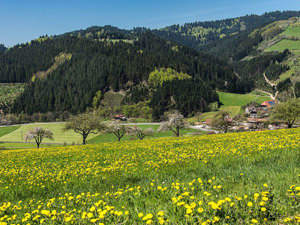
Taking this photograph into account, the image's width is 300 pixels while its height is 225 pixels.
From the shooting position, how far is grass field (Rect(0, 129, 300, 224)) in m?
4.15

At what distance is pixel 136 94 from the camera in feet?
605

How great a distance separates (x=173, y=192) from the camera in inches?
231

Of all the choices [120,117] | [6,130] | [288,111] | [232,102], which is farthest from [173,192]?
[232,102]

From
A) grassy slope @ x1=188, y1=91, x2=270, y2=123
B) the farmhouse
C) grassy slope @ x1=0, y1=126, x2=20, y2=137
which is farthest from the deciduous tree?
grassy slope @ x1=0, y1=126, x2=20, y2=137

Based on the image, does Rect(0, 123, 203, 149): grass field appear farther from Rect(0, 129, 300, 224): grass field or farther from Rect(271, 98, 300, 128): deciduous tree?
Rect(0, 129, 300, 224): grass field

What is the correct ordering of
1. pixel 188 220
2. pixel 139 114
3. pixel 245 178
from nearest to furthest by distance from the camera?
pixel 188 220 → pixel 245 178 → pixel 139 114

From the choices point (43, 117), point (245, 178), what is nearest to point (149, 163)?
point (245, 178)

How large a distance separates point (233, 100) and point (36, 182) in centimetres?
18269

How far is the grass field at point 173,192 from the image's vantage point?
4152 millimetres

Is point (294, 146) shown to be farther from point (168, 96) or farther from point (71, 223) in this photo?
point (168, 96)

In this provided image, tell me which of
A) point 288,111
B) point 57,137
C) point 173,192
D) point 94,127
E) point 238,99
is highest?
point 238,99

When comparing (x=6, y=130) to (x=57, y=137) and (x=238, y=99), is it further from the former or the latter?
(x=238, y=99)

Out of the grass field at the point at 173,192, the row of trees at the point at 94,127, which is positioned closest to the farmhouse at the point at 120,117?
the row of trees at the point at 94,127

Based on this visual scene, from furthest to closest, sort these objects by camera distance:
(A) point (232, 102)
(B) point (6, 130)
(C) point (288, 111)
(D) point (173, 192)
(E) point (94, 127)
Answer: (A) point (232, 102) → (B) point (6, 130) → (E) point (94, 127) → (C) point (288, 111) → (D) point (173, 192)
